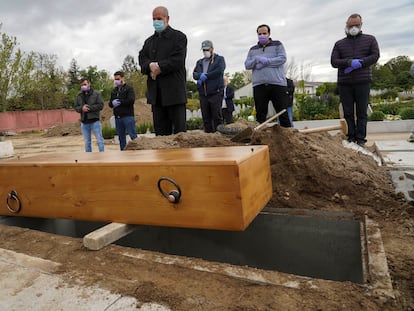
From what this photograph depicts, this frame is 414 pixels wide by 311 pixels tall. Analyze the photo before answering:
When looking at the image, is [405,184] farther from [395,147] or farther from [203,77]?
[203,77]

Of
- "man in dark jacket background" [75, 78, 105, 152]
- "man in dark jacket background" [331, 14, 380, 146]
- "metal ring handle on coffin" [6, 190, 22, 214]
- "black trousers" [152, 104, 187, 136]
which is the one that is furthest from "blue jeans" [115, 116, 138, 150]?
"metal ring handle on coffin" [6, 190, 22, 214]

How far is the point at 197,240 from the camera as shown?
2.75 meters

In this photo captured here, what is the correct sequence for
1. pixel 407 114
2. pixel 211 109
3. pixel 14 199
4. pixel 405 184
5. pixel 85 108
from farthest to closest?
1. pixel 407 114
2. pixel 85 108
3. pixel 211 109
4. pixel 405 184
5. pixel 14 199

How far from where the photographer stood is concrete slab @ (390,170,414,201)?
252cm

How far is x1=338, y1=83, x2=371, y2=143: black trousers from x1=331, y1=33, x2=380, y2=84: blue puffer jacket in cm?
11

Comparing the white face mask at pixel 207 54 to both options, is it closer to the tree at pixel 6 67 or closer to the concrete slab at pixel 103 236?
the concrete slab at pixel 103 236

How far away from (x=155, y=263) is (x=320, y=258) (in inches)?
50.0

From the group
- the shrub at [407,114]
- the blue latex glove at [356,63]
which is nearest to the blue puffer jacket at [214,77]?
the blue latex glove at [356,63]

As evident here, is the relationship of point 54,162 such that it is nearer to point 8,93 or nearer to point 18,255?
point 18,255

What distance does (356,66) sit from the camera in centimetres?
476

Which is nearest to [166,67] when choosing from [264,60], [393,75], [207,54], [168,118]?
[168,118]

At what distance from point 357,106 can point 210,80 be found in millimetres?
2538

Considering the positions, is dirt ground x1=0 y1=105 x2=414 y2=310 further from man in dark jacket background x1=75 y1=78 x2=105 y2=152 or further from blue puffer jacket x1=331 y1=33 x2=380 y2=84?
man in dark jacket background x1=75 y1=78 x2=105 y2=152

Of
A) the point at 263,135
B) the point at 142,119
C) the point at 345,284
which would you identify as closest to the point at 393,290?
the point at 345,284
